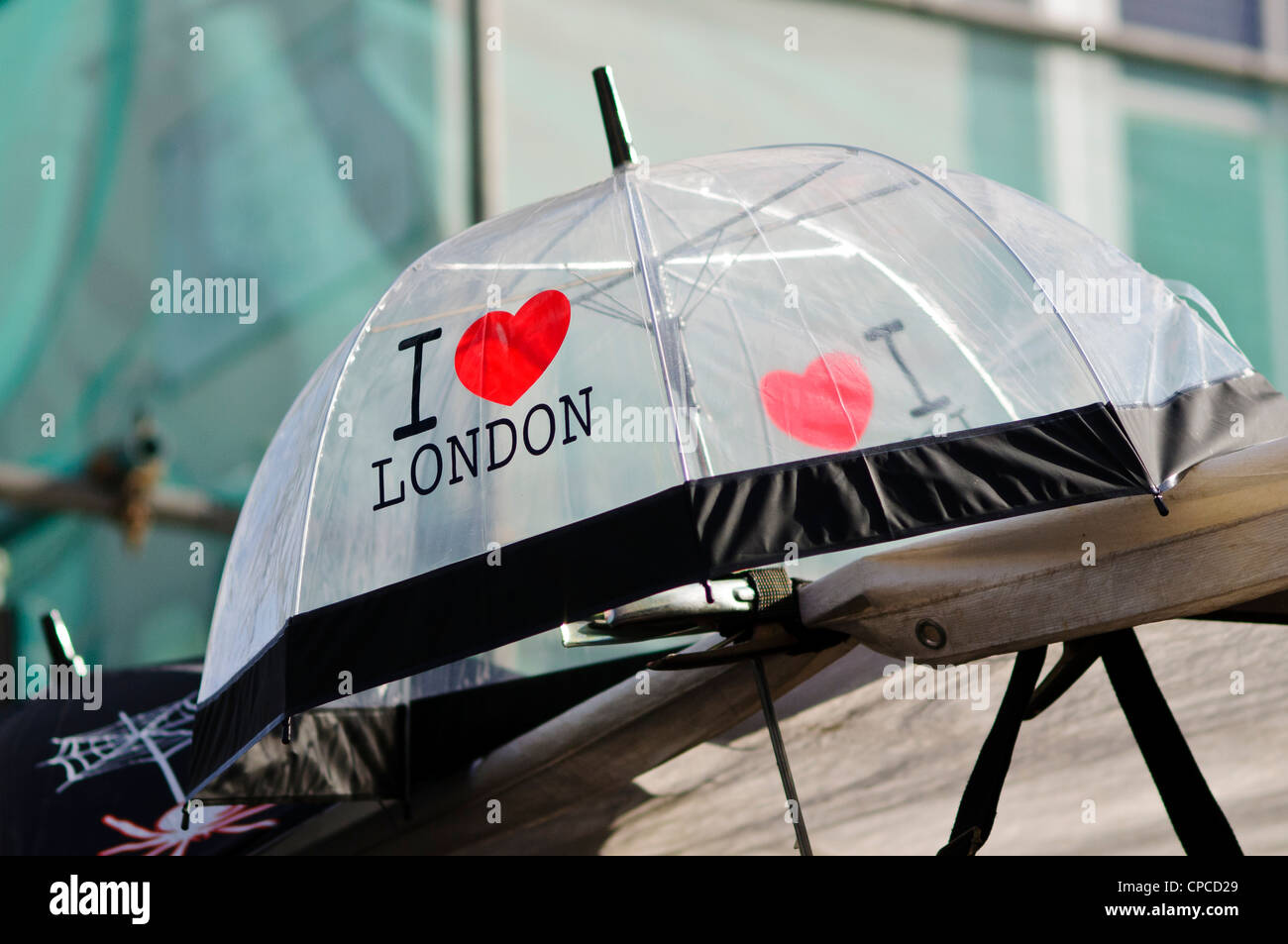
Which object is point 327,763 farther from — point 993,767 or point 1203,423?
point 1203,423

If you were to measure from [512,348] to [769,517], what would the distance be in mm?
489

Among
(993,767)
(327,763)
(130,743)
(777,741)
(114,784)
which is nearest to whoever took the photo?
(993,767)

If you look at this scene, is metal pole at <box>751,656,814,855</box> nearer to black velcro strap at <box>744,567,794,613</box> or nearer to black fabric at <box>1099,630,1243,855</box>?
black velcro strap at <box>744,567,794,613</box>

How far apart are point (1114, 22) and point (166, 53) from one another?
4305 mm

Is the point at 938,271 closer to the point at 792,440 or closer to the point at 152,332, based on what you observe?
the point at 792,440

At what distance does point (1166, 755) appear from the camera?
1.70 m

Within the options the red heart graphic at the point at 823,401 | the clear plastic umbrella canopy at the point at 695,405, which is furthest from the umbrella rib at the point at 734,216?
the red heart graphic at the point at 823,401

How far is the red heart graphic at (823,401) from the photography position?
1743 mm

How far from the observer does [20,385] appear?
19.7 ft

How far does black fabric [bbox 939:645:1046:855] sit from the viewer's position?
173 cm

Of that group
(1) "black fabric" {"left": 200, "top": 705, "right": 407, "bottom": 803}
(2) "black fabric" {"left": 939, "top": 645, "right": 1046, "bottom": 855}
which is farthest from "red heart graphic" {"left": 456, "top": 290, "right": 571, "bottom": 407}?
(1) "black fabric" {"left": 200, "top": 705, "right": 407, "bottom": 803}

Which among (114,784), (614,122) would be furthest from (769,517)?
(114,784)

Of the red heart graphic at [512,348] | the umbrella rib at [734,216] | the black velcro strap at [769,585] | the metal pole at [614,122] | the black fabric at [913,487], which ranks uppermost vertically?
the metal pole at [614,122]

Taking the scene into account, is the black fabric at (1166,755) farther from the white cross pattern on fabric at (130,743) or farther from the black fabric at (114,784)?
the white cross pattern on fabric at (130,743)
